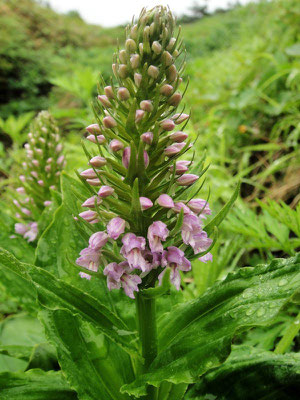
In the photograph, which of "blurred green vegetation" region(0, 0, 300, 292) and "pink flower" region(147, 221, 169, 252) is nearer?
"pink flower" region(147, 221, 169, 252)

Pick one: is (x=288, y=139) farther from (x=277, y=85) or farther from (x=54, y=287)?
(x=54, y=287)

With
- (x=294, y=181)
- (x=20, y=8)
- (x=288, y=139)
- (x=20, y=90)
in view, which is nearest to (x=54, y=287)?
(x=294, y=181)

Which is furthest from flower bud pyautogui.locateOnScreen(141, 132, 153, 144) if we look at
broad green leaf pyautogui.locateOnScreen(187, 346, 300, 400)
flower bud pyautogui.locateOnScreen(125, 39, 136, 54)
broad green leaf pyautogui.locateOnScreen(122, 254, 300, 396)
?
broad green leaf pyautogui.locateOnScreen(187, 346, 300, 400)

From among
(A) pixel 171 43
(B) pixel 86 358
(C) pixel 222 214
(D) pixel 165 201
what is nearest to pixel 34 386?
(B) pixel 86 358

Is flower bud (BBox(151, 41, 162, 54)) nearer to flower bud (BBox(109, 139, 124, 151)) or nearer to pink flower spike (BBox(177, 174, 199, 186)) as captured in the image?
flower bud (BBox(109, 139, 124, 151))

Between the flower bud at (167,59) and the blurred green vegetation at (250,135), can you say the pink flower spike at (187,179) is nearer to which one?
the blurred green vegetation at (250,135)

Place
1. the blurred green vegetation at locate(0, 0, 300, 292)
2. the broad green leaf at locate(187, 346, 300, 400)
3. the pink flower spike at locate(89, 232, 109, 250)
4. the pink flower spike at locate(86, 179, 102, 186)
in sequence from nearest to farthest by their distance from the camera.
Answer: the pink flower spike at locate(89, 232, 109, 250) < the pink flower spike at locate(86, 179, 102, 186) < the broad green leaf at locate(187, 346, 300, 400) < the blurred green vegetation at locate(0, 0, 300, 292)
